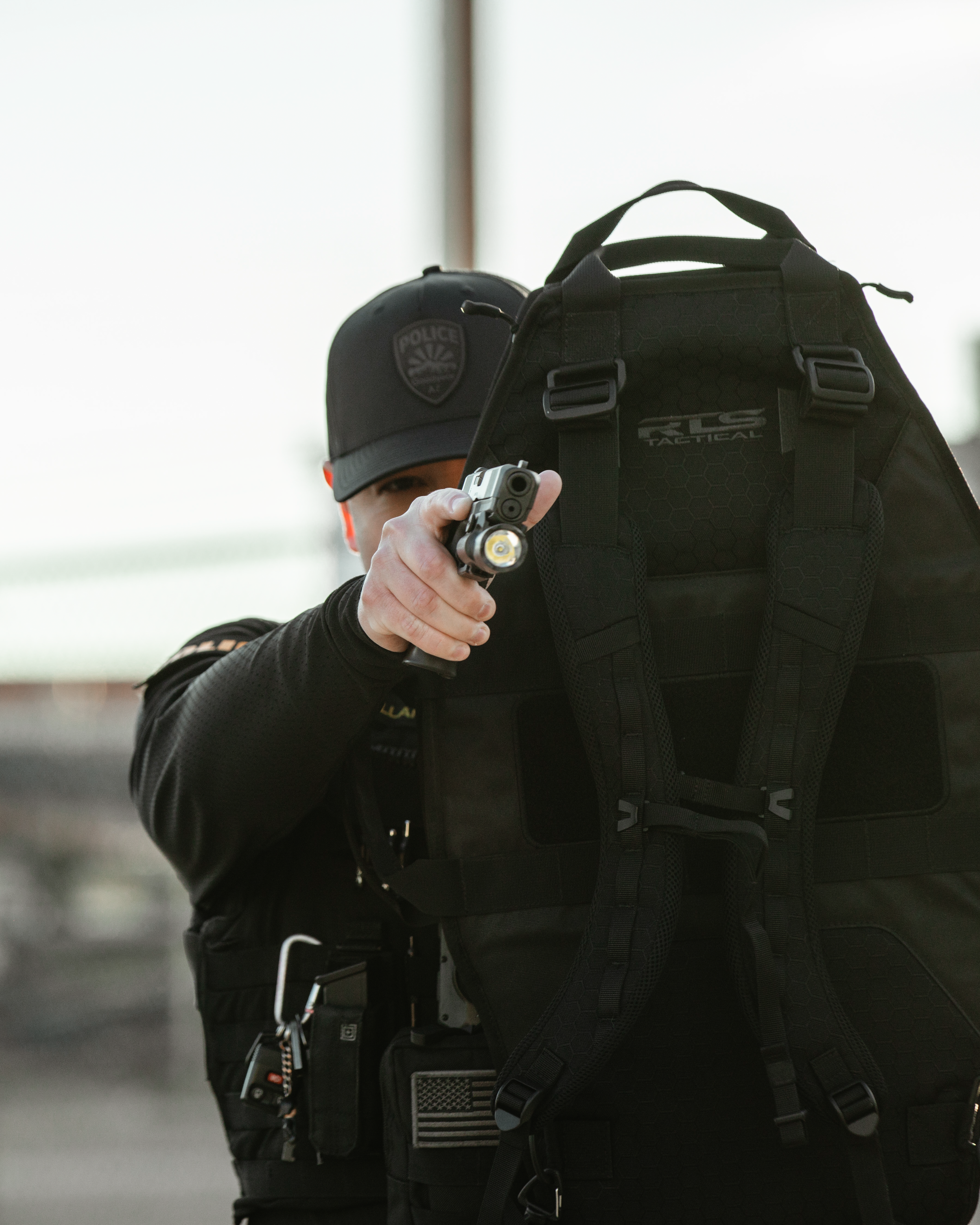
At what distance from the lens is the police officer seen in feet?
4.16

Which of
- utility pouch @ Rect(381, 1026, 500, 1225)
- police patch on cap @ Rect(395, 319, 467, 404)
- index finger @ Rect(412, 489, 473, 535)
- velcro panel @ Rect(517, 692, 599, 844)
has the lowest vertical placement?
utility pouch @ Rect(381, 1026, 500, 1225)

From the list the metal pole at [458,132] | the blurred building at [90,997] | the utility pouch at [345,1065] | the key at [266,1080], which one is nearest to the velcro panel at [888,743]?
the utility pouch at [345,1065]

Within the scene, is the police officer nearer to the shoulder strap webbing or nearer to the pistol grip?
the pistol grip

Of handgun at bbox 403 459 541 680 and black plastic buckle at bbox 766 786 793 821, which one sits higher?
handgun at bbox 403 459 541 680

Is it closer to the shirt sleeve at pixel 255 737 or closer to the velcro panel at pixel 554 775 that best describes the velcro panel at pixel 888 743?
the velcro panel at pixel 554 775

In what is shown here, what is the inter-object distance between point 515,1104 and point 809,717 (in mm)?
493

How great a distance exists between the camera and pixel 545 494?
3.31 feet

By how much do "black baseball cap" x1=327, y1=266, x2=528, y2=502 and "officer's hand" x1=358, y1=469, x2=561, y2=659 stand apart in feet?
1.76

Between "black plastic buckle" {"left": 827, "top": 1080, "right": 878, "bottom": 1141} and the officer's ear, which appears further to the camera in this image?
the officer's ear

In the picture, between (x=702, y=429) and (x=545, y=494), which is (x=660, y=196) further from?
(x=545, y=494)

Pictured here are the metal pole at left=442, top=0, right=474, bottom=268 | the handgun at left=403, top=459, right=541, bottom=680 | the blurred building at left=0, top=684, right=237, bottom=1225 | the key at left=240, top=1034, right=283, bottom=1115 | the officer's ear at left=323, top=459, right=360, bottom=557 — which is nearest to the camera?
the handgun at left=403, top=459, right=541, bottom=680

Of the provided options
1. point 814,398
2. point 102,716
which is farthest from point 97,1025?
point 814,398

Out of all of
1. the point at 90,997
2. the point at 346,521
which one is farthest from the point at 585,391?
the point at 90,997

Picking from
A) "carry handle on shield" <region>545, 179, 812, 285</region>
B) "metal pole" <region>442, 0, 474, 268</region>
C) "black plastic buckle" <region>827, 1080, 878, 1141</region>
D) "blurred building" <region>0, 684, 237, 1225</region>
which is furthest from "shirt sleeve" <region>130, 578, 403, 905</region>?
"blurred building" <region>0, 684, 237, 1225</region>
